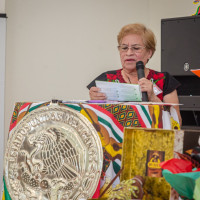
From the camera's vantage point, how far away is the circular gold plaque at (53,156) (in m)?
0.98

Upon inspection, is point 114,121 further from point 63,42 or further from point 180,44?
point 63,42

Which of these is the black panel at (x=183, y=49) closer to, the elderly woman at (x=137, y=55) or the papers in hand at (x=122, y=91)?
the elderly woman at (x=137, y=55)

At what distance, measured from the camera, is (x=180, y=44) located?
3018 millimetres

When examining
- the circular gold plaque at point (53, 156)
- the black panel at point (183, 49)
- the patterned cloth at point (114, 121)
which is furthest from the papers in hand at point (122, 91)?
the black panel at point (183, 49)

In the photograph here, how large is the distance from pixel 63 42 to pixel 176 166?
3762mm

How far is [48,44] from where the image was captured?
421 cm

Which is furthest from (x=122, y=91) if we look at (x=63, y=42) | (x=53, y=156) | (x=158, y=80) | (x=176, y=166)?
(x=63, y=42)

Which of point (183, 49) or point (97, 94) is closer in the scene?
point (97, 94)

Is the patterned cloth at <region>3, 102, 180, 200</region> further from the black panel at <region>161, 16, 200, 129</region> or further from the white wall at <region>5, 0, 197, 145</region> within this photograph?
the white wall at <region>5, 0, 197, 145</region>

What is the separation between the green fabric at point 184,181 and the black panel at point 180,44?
2.45 meters

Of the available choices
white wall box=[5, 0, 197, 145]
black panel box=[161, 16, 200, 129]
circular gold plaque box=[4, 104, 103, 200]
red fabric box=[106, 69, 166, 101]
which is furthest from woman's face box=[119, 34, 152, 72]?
white wall box=[5, 0, 197, 145]

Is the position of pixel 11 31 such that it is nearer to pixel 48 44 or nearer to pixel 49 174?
pixel 48 44

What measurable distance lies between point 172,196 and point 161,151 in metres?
0.13

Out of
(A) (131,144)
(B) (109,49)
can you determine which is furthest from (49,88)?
(A) (131,144)
